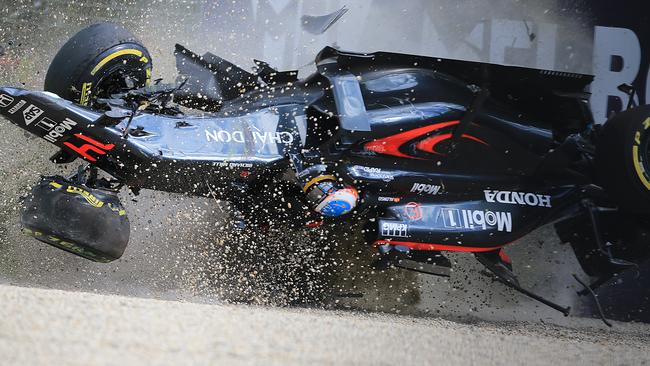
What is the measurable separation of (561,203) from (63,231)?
268 cm

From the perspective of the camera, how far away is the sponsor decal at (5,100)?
2.86 metres

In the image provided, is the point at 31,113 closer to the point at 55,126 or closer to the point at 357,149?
the point at 55,126

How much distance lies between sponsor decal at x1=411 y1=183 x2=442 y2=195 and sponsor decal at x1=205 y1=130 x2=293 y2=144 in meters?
0.73

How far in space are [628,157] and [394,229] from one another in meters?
1.34

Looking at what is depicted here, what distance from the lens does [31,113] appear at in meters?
2.89

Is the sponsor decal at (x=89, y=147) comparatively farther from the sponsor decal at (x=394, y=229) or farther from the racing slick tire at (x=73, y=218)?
the sponsor decal at (x=394, y=229)


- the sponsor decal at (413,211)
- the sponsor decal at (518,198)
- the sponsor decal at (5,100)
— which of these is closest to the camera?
the sponsor decal at (5,100)

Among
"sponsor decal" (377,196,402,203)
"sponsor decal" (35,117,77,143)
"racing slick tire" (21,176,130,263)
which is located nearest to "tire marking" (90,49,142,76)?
"sponsor decal" (35,117,77,143)

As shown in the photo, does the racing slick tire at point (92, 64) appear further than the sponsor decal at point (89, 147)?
Yes

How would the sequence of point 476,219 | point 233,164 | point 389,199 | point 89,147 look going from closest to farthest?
point 89,147, point 233,164, point 389,199, point 476,219

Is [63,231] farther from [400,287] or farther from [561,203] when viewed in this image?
[561,203]

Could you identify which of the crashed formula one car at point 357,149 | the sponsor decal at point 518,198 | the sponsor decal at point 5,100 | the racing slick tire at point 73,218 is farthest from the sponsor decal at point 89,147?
the sponsor decal at point 518,198

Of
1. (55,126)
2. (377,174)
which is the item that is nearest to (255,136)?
(377,174)

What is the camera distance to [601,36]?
490 centimetres
